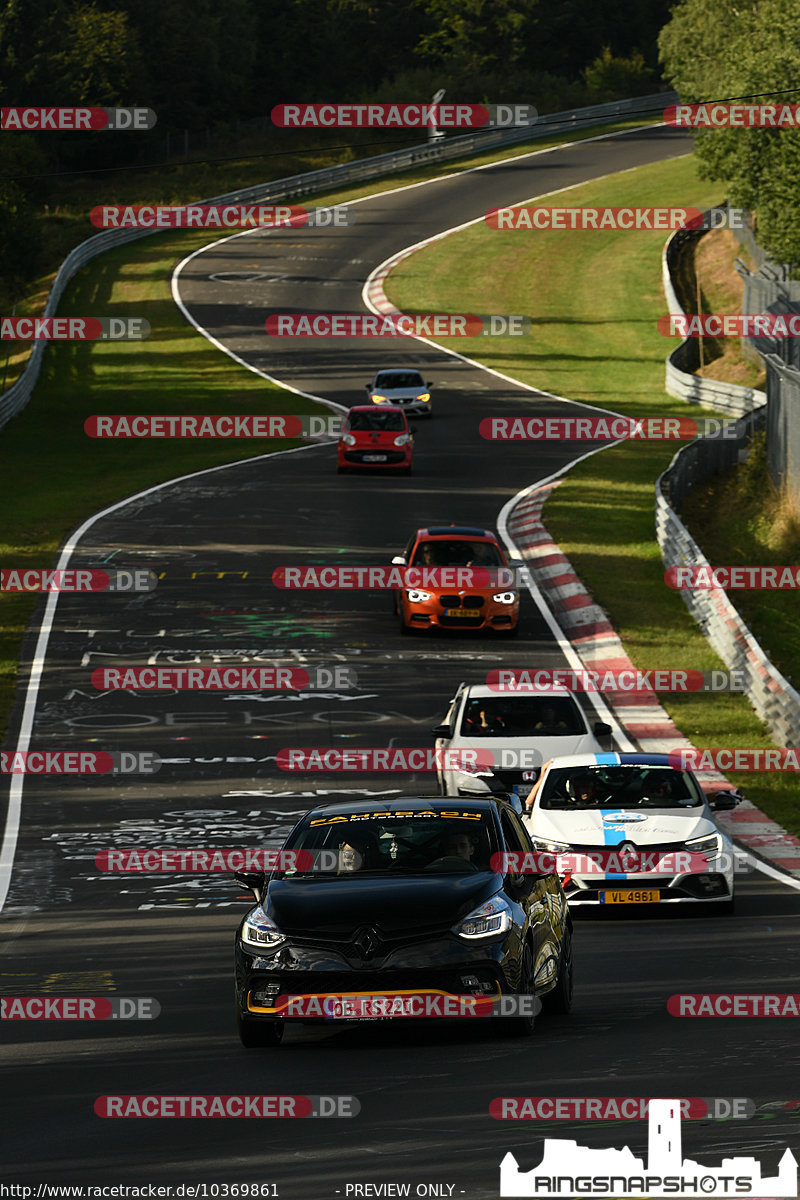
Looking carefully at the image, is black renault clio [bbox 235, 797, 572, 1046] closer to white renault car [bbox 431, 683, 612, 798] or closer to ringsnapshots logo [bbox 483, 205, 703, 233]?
white renault car [bbox 431, 683, 612, 798]

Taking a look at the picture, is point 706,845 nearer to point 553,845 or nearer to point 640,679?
point 553,845

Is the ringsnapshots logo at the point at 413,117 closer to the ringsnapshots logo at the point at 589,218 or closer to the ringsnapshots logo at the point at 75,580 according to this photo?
the ringsnapshots logo at the point at 589,218

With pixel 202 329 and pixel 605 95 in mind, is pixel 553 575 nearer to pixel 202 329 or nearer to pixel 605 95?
pixel 202 329

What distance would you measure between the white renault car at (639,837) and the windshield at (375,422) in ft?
92.7

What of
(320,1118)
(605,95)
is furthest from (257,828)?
(605,95)

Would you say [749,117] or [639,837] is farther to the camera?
[749,117]

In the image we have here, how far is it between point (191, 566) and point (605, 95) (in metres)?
85.9

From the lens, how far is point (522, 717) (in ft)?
68.6

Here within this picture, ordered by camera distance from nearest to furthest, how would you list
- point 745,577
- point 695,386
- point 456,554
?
point 456,554 < point 745,577 < point 695,386

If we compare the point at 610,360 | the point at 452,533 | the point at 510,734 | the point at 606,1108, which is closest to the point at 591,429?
the point at 610,360

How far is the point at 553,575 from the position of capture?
34312mm

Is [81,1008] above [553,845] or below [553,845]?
above

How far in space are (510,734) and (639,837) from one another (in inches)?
192

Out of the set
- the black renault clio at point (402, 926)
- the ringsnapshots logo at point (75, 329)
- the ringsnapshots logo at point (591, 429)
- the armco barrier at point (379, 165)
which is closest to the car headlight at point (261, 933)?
the black renault clio at point (402, 926)
